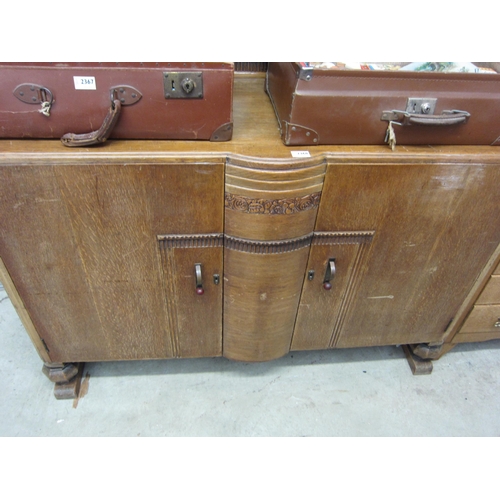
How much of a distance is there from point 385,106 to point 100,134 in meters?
0.68

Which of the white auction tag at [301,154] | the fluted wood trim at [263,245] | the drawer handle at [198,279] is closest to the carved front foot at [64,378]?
the drawer handle at [198,279]

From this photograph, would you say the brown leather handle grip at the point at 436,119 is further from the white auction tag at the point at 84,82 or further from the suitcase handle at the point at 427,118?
the white auction tag at the point at 84,82

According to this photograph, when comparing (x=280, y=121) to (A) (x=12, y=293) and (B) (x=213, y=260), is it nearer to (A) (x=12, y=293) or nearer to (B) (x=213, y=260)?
(B) (x=213, y=260)

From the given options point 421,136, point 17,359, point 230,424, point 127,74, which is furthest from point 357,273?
point 17,359

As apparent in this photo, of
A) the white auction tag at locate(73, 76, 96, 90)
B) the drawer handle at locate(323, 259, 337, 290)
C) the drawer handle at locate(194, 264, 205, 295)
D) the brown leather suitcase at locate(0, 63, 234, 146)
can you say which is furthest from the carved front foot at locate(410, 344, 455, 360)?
the white auction tag at locate(73, 76, 96, 90)

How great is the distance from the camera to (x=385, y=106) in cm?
93

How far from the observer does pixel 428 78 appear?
35.8 inches

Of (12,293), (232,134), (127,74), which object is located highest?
(127,74)

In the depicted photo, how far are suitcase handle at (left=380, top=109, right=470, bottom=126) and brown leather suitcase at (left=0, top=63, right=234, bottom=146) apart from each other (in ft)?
1.32

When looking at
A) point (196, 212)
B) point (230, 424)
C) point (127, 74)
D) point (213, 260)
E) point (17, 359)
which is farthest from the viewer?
point (17, 359)

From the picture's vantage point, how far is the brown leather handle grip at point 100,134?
851mm

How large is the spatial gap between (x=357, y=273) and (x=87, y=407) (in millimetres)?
1056

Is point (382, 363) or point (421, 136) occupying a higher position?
point (421, 136)

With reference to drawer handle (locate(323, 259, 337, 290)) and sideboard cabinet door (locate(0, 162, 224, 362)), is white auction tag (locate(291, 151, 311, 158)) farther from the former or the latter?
drawer handle (locate(323, 259, 337, 290))
